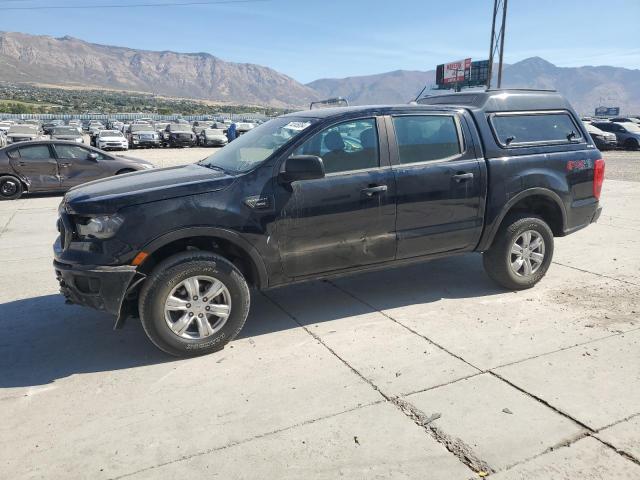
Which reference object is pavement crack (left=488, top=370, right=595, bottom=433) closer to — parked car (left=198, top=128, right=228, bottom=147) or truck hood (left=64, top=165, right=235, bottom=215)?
truck hood (left=64, top=165, right=235, bottom=215)

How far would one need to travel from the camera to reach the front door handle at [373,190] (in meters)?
4.33

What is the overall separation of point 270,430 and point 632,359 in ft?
8.62

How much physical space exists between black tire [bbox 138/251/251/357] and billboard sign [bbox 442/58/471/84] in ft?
189

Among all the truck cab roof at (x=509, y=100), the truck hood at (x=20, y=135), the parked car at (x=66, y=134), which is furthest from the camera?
the parked car at (x=66, y=134)

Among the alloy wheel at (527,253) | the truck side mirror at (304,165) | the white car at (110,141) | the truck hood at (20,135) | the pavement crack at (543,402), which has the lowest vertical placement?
the white car at (110,141)

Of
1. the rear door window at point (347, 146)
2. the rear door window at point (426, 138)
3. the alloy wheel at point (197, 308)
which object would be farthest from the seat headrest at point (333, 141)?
the alloy wheel at point (197, 308)

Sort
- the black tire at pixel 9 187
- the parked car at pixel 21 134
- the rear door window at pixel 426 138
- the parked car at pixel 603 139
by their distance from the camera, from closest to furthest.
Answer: the rear door window at pixel 426 138 < the black tire at pixel 9 187 < the parked car at pixel 603 139 < the parked car at pixel 21 134

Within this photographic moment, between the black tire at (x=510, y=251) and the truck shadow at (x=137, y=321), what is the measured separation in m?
0.20

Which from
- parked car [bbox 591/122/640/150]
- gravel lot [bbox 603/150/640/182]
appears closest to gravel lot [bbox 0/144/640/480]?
gravel lot [bbox 603/150/640/182]

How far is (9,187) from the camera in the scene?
12.3 metres

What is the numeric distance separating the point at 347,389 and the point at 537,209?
318cm

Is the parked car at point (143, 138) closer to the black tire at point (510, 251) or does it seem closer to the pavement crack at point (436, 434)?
the black tire at point (510, 251)

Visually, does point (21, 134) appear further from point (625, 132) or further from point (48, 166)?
point (625, 132)

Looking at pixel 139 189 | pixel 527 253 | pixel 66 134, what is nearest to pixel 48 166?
pixel 139 189
